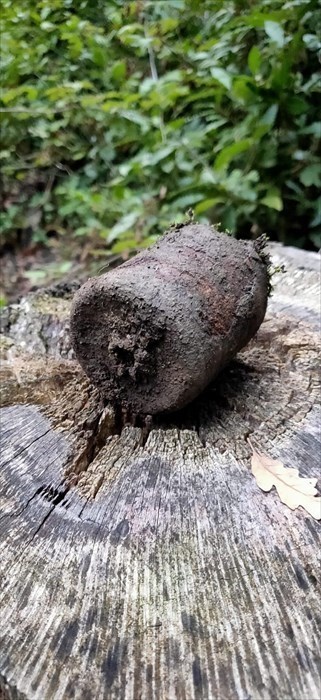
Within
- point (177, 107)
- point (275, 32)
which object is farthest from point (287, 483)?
point (177, 107)

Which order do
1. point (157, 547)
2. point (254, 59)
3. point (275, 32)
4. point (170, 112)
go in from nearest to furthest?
point (157, 547) → point (275, 32) → point (254, 59) → point (170, 112)

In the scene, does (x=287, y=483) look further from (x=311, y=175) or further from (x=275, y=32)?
(x=275, y=32)

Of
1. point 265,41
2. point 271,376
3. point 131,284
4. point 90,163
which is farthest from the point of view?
point 90,163

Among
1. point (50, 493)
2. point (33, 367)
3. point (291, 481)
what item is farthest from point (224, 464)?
point (33, 367)

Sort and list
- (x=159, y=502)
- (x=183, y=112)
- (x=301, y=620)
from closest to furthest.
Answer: (x=301, y=620)
(x=159, y=502)
(x=183, y=112)

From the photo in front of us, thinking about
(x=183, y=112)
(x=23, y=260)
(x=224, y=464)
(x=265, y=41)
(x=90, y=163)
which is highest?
(x=265, y=41)

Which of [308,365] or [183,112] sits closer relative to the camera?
[308,365]

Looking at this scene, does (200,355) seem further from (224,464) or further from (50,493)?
(50,493)
